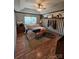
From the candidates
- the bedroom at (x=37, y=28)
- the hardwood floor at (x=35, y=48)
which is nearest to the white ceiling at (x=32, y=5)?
the bedroom at (x=37, y=28)

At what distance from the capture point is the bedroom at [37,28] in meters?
1.08

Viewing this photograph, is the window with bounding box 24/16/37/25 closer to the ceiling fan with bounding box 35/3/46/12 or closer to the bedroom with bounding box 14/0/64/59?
the bedroom with bounding box 14/0/64/59

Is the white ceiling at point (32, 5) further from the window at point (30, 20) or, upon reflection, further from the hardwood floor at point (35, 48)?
the hardwood floor at point (35, 48)

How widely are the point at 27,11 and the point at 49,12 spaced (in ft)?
0.77

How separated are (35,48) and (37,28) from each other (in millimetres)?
208

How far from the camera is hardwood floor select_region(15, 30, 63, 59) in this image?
108 centimetres

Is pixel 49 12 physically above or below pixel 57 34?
above

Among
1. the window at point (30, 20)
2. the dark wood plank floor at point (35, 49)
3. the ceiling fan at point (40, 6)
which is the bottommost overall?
the dark wood plank floor at point (35, 49)

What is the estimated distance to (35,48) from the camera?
3.68ft

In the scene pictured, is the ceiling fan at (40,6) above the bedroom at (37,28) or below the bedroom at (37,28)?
above
